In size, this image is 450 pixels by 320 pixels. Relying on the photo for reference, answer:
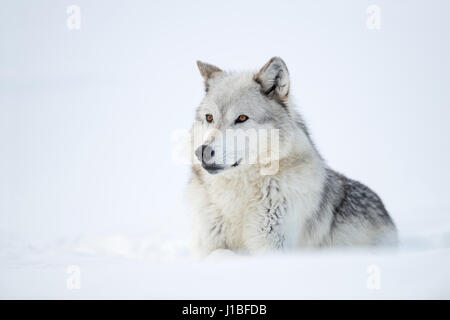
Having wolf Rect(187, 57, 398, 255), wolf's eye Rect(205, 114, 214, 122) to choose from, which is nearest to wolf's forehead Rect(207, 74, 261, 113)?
wolf Rect(187, 57, 398, 255)

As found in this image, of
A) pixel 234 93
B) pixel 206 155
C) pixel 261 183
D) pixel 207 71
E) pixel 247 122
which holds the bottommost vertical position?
pixel 261 183

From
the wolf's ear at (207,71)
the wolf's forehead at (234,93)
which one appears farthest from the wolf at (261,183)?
the wolf's ear at (207,71)

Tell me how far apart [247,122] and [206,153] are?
1.83 ft

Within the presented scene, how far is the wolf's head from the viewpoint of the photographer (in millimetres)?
4188

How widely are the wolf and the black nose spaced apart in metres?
0.02

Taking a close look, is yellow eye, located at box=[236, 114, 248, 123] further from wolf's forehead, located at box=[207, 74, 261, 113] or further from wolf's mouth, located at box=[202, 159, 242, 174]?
wolf's mouth, located at box=[202, 159, 242, 174]

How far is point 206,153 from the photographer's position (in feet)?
13.3

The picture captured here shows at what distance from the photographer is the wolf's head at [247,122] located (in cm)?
419

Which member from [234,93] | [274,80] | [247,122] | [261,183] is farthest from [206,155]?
[274,80]

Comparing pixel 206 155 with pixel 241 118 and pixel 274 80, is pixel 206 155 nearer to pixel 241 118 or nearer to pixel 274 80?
pixel 241 118

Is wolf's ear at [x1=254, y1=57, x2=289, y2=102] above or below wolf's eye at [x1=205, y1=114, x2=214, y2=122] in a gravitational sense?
above

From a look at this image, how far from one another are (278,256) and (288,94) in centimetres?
158

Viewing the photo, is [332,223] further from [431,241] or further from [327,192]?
[431,241]

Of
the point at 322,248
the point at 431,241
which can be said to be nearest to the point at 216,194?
the point at 322,248
